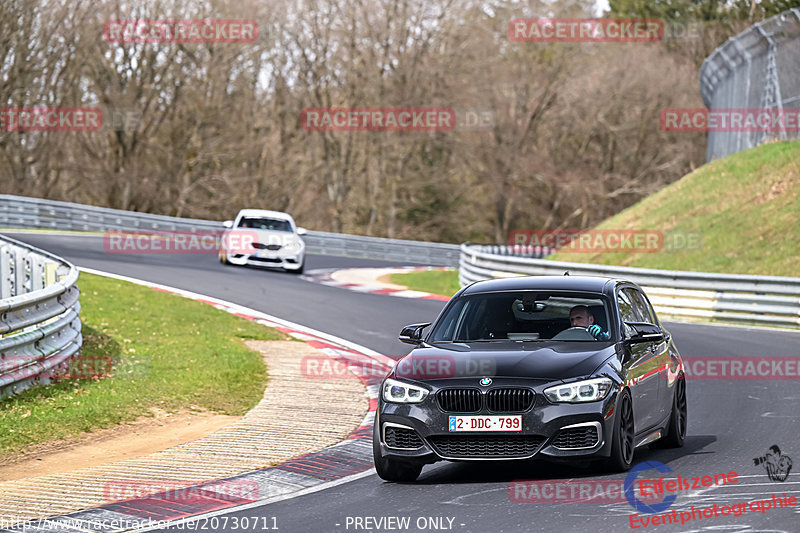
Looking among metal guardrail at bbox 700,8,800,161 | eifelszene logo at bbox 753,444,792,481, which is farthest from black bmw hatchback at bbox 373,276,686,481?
metal guardrail at bbox 700,8,800,161

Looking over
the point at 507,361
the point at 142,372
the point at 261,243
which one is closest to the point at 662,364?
the point at 507,361

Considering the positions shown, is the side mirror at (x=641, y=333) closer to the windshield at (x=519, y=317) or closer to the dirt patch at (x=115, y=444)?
the windshield at (x=519, y=317)

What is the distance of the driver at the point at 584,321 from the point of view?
29.2 feet

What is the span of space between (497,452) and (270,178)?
55578 millimetres

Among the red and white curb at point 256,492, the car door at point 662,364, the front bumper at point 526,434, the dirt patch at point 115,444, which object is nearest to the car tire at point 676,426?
the car door at point 662,364

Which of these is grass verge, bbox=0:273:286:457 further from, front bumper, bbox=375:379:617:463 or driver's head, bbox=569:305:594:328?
driver's head, bbox=569:305:594:328

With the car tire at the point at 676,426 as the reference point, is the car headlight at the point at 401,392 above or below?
above

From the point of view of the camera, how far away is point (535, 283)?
9.43 metres

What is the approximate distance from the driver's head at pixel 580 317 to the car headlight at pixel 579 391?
3.57ft

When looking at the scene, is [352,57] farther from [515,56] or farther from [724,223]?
[724,223]

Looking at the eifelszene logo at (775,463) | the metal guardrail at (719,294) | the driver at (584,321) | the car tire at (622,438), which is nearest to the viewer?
the car tire at (622,438)

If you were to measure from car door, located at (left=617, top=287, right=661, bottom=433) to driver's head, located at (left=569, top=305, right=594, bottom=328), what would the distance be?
0.28m

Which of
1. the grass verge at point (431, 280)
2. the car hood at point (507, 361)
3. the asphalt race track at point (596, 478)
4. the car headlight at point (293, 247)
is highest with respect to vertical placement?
the car hood at point (507, 361)

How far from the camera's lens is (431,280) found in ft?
116
